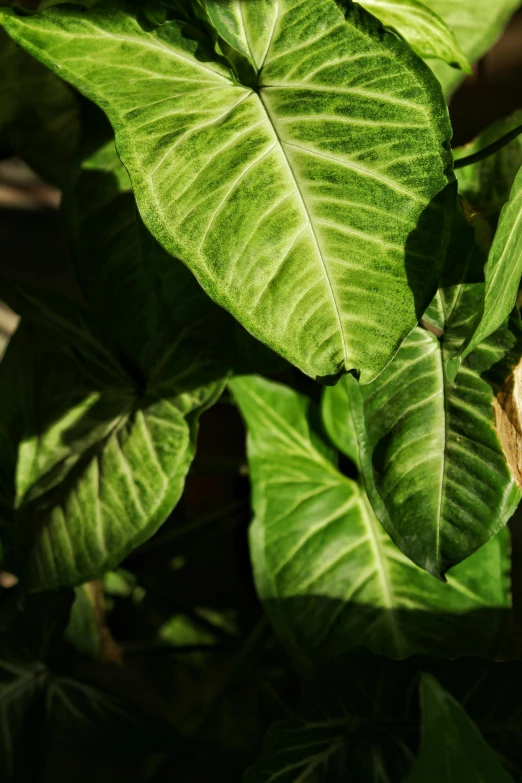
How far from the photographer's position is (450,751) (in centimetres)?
51

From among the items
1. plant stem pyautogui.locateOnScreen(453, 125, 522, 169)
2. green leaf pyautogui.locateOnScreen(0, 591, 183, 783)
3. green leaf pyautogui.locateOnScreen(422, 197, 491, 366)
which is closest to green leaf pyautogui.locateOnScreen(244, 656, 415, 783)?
green leaf pyautogui.locateOnScreen(0, 591, 183, 783)

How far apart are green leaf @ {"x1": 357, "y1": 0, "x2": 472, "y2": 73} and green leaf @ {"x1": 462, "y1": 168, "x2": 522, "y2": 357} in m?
0.27

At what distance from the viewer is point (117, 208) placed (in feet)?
2.52

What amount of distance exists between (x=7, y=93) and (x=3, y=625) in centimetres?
75

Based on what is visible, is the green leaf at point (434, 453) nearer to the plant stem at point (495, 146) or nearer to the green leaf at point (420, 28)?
the plant stem at point (495, 146)

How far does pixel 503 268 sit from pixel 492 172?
1.16 feet

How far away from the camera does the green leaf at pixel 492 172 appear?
82 cm

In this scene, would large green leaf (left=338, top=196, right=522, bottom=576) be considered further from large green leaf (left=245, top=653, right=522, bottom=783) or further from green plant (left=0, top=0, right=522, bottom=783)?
large green leaf (left=245, top=653, right=522, bottom=783)

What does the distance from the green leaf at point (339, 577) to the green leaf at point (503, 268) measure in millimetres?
406

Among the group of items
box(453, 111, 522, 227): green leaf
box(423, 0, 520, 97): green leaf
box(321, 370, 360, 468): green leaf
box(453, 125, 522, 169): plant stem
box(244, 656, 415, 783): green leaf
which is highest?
box(423, 0, 520, 97): green leaf

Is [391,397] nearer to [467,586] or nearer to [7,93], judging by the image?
[467,586]

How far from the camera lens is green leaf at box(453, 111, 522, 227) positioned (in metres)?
0.82

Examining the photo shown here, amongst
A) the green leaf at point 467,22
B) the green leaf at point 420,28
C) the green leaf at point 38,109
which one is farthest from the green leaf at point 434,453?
the green leaf at point 38,109

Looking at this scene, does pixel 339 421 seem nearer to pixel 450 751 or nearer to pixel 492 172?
pixel 492 172
